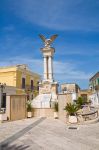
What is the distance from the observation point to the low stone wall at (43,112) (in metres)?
17.8

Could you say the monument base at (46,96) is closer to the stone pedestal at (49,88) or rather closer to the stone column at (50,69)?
the stone pedestal at (49,88)

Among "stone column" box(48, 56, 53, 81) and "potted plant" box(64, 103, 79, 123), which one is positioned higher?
"stone column" box(48, 56, 53, 81)

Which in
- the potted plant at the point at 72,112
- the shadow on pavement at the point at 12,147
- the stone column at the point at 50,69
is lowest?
the shadow on pavement at the point at 12,147

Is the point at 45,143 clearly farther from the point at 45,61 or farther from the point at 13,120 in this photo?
the point at 45,61

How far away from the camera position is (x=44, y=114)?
58.5ft

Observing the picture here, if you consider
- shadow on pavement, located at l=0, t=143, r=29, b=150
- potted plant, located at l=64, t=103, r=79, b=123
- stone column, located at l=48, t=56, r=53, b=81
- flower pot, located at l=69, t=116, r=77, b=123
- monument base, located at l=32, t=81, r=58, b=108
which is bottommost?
shadow on pavement, located at l=0, t=143, r=29, b=150

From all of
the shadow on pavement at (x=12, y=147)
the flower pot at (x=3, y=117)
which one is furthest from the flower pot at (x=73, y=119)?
the shadow on pavement at (x=12, y=147)

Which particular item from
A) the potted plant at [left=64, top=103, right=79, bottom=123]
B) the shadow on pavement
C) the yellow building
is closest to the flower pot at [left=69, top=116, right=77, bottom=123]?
the potted plant at [left=64, top=103, right=79, bottom=123]

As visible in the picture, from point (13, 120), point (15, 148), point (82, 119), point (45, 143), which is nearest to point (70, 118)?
point (82, 119)

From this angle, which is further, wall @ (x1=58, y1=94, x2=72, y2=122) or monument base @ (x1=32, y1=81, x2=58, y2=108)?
monument base @ (x1=32, y1=81, x2=58, y2=108)

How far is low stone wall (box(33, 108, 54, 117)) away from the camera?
58.4 feet

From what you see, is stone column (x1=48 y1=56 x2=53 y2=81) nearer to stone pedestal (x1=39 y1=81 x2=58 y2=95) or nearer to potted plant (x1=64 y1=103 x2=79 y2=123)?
stone pedestal (x1=39 y1=81 x2=58 y2=95)

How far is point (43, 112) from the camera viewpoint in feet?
58.7

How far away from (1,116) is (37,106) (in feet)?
18.5
